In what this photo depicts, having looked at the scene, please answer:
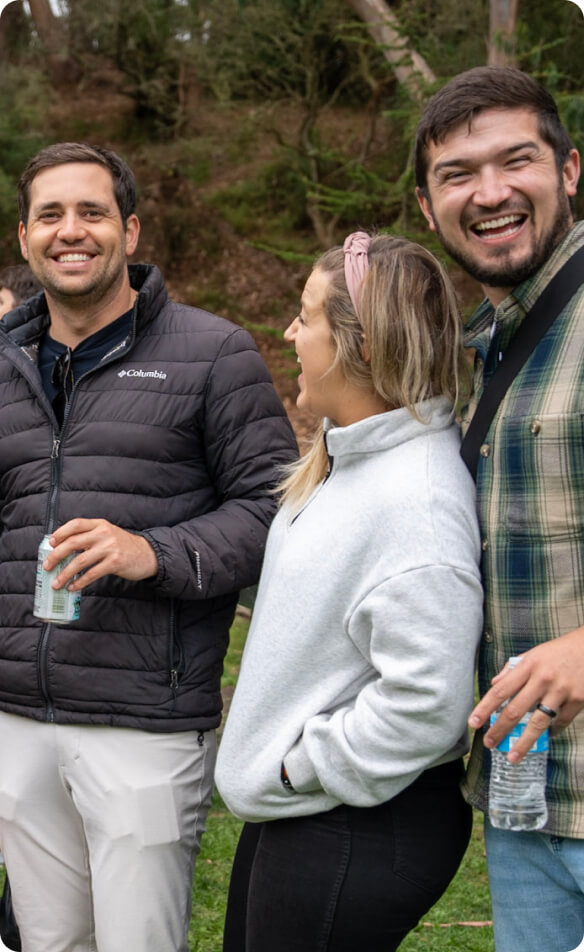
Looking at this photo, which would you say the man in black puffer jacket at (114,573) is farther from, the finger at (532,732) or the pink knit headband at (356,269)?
the finger at (532,732)

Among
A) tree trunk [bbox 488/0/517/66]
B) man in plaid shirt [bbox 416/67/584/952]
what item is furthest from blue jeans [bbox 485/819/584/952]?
tree trunk [bbox 488/0/517/66]

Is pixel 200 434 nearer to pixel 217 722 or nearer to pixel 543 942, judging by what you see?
pixel 217 722

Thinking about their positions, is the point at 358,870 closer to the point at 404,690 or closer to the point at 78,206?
the point at 404,690

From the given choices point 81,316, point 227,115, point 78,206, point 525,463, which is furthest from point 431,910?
point 227,115

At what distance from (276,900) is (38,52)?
631 inches

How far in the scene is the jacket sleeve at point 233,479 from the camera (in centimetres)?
263

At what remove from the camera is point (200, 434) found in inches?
111

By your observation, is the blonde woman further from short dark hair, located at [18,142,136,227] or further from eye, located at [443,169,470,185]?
short dark hair, located at [18,142,136,227]

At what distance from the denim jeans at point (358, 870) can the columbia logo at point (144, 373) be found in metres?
1.19

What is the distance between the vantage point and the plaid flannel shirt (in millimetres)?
1932

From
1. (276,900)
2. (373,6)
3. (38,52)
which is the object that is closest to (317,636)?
(276,900)

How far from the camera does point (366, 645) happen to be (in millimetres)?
2027

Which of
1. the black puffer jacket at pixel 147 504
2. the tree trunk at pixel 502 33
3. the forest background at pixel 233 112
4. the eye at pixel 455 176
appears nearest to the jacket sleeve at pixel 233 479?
the black puffer jacket at pixel 147 504

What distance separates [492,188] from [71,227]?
1.25 metres
